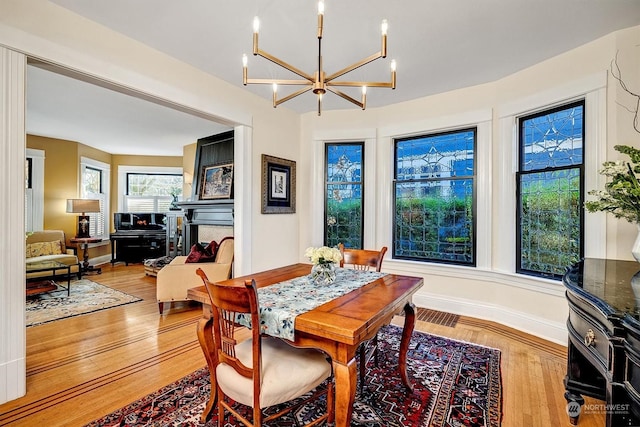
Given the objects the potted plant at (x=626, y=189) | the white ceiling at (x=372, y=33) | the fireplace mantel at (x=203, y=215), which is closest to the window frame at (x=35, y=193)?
the white ceiling at (x=372, y=33)

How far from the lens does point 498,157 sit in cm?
344

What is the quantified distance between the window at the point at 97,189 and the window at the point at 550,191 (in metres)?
8.00

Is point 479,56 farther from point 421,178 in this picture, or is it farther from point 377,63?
point 421,178

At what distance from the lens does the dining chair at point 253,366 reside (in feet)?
4.40

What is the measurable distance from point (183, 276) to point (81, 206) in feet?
12.8

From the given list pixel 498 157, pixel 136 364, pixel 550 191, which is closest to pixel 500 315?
pixel 550 191

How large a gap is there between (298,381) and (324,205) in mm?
3208

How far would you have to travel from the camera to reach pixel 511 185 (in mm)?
3342

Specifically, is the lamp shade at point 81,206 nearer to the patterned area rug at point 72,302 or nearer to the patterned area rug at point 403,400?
the patterned area rug at point 72,302

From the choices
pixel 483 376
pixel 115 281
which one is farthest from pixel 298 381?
pixel 115 281

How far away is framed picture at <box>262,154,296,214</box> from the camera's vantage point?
396cm

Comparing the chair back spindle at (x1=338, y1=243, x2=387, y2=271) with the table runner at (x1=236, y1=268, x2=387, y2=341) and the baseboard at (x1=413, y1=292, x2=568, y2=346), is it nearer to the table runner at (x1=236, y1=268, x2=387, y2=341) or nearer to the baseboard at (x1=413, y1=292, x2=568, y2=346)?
the table runner at (x1=236, y1=268, x2=387, y2=341)

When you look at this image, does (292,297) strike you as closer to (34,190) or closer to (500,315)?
(500,315)

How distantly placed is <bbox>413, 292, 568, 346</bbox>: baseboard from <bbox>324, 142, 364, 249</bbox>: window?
1.21 m
